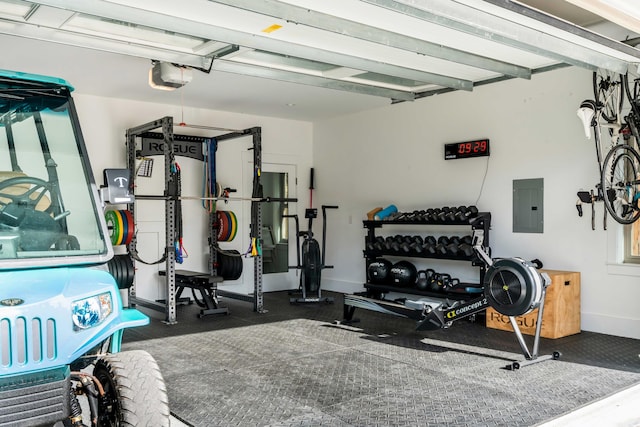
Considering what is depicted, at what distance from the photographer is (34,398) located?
1.96m

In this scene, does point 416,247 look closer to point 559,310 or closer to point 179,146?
point 559,310

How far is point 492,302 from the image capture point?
461 cm

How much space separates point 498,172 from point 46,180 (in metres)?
5.24

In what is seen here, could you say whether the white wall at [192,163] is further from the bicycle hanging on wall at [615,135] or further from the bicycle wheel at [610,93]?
the bicycle wheel at [610,93]

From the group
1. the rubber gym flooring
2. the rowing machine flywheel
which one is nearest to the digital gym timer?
the rubber gym flooring

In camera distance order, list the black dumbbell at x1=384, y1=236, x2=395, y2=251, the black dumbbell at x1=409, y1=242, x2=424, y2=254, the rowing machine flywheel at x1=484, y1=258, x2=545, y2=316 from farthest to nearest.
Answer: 1. the black dumbbell at x1=384, y1=236, x2=395, y2=251
2. the black dumbbell at x1=409, y1=242, x2=424, y2=254
3. the rowing machine flywheel at x1=484, y1=258, x2=545, y2=316

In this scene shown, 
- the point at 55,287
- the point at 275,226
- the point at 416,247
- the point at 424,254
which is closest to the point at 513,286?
the point at 424,254

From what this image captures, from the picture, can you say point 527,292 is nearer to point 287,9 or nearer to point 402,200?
point 287,9

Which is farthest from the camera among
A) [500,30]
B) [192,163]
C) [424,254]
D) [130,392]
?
[192,163]

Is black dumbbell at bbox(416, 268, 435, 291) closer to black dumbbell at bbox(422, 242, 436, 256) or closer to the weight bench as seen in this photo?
black dumbbell at bbox(422, 242, 436, 256)

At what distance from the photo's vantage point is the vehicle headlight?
213 cm

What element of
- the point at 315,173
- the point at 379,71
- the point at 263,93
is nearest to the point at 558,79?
the point at 379,71

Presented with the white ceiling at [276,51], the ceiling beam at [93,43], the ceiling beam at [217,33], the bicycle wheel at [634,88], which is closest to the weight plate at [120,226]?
the white ceiling at [276,51]

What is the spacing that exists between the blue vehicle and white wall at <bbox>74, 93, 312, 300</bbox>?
4.94 m
